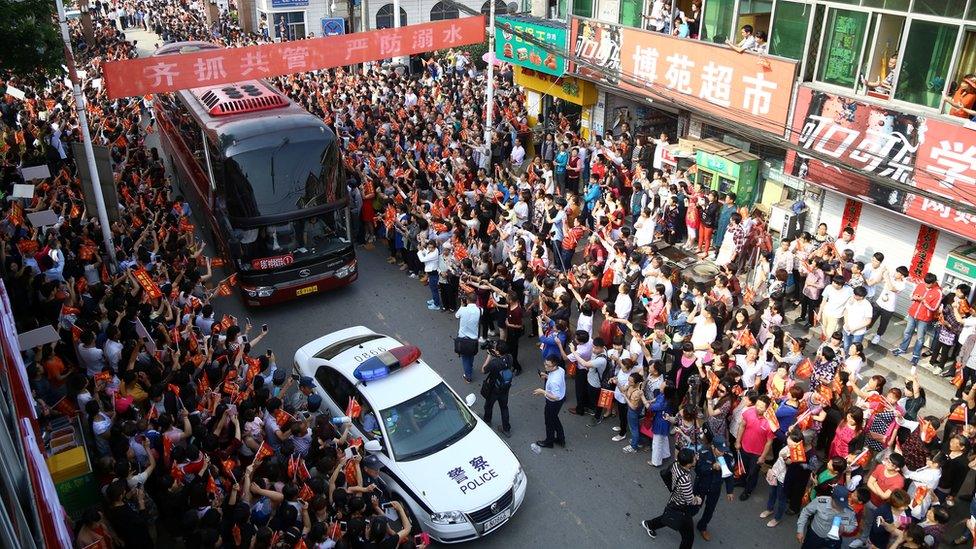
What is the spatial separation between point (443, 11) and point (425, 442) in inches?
1270

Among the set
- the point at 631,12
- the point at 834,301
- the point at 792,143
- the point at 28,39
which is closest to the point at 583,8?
the point at 631,12

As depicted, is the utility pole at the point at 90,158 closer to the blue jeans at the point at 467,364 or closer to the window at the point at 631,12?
the blue jeans at the point at 467,364

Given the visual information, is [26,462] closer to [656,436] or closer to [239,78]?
[656,436]

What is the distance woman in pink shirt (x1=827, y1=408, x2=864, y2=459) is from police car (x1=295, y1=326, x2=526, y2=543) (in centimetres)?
355

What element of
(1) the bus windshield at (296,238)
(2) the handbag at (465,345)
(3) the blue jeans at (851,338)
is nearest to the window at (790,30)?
(3) the blue jeans at (851,338)

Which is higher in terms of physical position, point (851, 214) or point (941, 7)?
point (941, 7)

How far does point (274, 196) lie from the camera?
12406 mm

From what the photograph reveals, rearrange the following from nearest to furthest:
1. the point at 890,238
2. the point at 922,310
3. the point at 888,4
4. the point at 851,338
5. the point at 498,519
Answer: the point at 498,519 < the point at 922,310 < the point at 851,338 < the point at 888,4 < the point at 890,238

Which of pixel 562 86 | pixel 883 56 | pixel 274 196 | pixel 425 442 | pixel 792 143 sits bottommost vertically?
pixel 425 442

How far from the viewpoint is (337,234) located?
1338 cm

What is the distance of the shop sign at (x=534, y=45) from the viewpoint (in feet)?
61.9

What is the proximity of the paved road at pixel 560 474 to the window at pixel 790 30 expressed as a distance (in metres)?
7.13

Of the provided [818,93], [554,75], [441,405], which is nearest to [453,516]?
[441,405]

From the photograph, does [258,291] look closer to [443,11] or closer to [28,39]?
[28,39]
